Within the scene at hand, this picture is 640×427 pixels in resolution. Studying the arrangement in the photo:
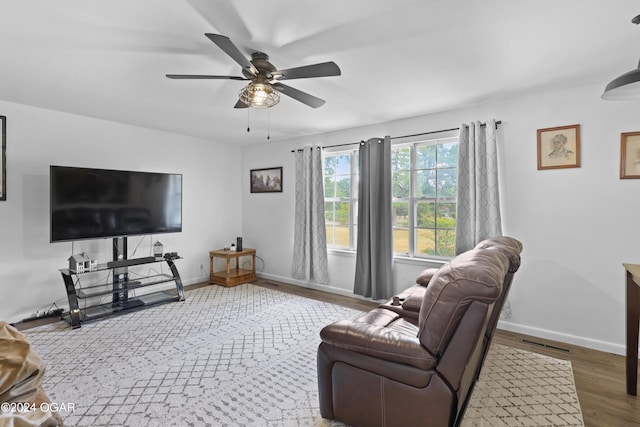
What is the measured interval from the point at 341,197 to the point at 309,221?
64 centimetres

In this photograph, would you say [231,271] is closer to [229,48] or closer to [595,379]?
[229,48]

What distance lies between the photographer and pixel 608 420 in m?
1.98

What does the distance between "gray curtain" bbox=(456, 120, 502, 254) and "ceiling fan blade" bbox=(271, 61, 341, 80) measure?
Answer: 2.10 metres

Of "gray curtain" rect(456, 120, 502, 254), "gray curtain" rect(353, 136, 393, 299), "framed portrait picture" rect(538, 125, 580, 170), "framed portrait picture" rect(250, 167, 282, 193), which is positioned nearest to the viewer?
"framed portrait picture" rect(538, 125, 580, 170)

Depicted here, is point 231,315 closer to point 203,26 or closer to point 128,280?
point 128,280

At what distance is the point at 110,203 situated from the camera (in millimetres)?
3916

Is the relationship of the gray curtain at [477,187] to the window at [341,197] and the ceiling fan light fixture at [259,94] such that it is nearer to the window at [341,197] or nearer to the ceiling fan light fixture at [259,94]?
the window at [341,197]

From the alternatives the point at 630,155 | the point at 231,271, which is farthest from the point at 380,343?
the point at 231,271

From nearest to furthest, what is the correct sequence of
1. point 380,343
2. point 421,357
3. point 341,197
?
point 421,357 → point 380,343 → point 341,197

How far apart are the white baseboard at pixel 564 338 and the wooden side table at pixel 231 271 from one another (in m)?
3.81

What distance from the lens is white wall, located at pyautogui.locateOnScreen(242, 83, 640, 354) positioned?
2.89m

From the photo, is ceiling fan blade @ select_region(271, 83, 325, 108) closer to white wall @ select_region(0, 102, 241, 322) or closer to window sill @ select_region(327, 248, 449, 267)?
window sill @ select_region(327, 248, 449, 267)

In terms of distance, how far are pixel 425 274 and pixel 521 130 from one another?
1.85m

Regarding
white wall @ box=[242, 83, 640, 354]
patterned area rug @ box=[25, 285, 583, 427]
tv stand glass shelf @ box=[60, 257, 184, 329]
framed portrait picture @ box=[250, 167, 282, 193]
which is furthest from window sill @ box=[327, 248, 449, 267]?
tv stand glass shelf @ box=[60, 257, 184, 329]
